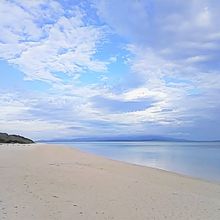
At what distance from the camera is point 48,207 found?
8.06 meters

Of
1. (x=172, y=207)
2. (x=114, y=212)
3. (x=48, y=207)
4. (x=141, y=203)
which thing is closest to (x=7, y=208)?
(x=48, y=207)

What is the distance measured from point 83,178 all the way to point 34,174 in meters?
2.05

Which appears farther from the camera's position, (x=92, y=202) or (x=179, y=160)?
(x=179, y=160)

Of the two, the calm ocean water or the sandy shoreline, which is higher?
the calm ocean water

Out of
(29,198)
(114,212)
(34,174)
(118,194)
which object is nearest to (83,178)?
(34,174)

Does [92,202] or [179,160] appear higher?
[179,160]

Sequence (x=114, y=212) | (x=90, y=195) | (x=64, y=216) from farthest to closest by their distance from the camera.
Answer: (x=90, y=195) < (x=114, y=212) < (x=64, y=216)

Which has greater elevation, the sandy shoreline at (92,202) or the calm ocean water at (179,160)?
the calm ocean water at (179,160)

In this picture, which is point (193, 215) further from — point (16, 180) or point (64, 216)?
point (16, 180)

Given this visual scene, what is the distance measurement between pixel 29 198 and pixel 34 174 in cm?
499

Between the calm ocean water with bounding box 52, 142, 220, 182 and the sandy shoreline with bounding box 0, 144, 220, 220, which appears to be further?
the calm ocean water with bounding box 52, 142, 220, 182

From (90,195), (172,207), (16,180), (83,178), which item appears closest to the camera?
(172,207)

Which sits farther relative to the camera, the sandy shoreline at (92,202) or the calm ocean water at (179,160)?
the calm ocean water at (179,160)

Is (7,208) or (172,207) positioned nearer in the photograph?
(7,208)
